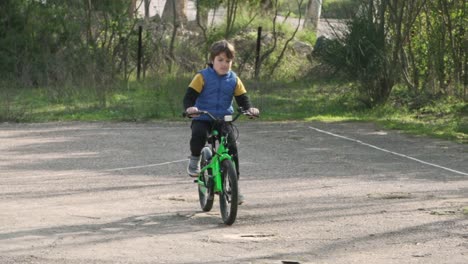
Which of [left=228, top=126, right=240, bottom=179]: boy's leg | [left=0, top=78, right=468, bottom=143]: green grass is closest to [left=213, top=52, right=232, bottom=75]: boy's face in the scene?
[left=228, top=126, right=240, bottom=179]: boy's leg

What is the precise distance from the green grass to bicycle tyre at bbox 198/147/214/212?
9324mm

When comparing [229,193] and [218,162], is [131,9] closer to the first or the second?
[218,162]

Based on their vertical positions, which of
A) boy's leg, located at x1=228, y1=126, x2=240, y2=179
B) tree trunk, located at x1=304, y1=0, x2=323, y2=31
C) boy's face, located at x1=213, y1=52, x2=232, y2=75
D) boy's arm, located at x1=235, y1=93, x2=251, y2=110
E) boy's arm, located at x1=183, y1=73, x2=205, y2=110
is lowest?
boy's leg, located at x1=228, y1=126, x2=240, y2=179

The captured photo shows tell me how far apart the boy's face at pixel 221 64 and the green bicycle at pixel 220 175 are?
0.43 metres

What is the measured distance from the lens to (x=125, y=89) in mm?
28094

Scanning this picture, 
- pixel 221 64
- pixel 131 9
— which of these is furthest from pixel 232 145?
pixel 131 9

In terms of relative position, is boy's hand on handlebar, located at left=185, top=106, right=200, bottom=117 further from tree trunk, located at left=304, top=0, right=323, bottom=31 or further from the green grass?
tree trunk, located at left=304, top=0, right=323, bottom=31

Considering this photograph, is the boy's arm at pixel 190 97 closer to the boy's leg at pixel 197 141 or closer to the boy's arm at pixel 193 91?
the boy's arm at pixel 193 91

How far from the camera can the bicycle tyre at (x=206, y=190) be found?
10.5 meters

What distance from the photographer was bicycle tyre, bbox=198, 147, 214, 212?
412 inches

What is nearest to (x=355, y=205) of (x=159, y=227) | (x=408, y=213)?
(x=408, y=213)

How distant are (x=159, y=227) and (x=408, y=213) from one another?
95.1 inches

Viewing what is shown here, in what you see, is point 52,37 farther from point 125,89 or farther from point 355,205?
point 355,205

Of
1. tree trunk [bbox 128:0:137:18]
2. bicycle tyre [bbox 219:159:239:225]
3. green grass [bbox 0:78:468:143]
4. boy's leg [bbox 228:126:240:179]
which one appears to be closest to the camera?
bicycle tyre [bbox 219:159:239:225]
